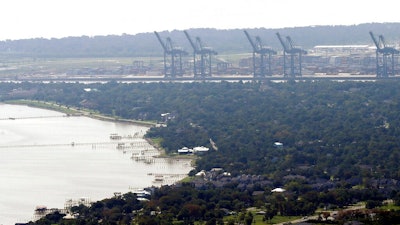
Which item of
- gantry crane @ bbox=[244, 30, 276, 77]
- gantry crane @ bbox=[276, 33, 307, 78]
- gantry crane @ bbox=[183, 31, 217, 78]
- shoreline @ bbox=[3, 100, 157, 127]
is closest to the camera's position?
shoreline @ bbox=[3, 100, 157, 127]

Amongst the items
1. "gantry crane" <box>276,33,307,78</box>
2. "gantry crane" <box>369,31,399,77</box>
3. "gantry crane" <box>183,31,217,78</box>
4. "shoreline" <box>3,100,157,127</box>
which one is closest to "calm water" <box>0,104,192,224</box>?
"shoreline" <box>3,100,157,127</box>

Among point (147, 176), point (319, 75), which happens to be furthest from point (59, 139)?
point (319, 75)

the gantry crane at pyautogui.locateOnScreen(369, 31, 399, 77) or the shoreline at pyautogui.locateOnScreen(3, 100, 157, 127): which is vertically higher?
the gantry crane at pyautogui.locateOnScreen(369, 31, 399, 77)

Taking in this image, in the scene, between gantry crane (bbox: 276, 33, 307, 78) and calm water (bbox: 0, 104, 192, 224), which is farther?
gantry crane (bbox: 276, 33, 307, 78)

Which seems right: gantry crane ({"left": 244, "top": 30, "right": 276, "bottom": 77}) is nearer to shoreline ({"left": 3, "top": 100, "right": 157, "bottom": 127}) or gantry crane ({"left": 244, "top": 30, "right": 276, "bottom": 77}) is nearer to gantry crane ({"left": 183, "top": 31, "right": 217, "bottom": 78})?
gantry crane ({"left": 183, "top": 31, "right": 217, "bottom": 78})

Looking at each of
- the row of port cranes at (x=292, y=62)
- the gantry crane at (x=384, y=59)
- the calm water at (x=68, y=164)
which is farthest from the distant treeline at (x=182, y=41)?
the calm water at (x=68, y=164)

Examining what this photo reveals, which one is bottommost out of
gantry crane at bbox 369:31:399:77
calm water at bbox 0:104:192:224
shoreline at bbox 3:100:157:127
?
shoreline at bbox 3:100:157:127
